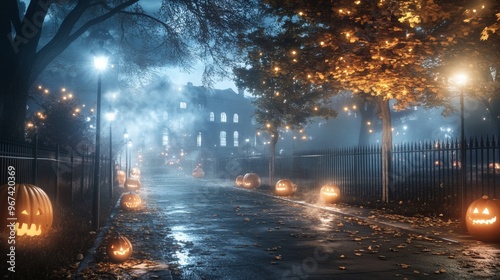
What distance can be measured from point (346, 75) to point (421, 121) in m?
93.1

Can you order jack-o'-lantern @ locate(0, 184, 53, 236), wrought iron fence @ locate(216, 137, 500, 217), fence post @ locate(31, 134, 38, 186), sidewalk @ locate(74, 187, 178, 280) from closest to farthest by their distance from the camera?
sidewalk @ locate(74, 187, 178, 280)
jack-o'-lantern @ locate(0, 184, 53, 236)
fence post @ locate(31, 134, 38, 186)
wrought iron fence @ locate(216, 137, 500, 217)

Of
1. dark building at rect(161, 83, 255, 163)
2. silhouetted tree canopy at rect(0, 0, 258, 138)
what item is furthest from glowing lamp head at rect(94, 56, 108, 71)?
dark building at rect(161, 83, 255, 163)

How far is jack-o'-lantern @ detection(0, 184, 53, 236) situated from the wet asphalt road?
2.65 meters

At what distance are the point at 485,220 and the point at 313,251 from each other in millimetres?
4037

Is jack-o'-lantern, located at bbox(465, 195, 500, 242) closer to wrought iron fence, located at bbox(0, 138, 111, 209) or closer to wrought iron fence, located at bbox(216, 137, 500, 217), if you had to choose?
wrought iron fence, located at bbox(216, 137, 500, 217)

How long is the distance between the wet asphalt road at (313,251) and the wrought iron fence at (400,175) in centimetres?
307

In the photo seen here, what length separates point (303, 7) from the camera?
44.3 ft

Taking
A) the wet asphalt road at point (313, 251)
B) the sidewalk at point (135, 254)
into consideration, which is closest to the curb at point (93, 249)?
the sidewalk at point (135, 254)

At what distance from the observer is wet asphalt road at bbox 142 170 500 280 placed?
23.7 feet

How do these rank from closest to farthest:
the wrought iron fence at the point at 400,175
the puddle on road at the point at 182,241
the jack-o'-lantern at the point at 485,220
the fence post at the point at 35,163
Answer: the puddle on road at the point at 182,241
the jack-o'-lantern at the point at 485,220
the fence post at the point at 35,163
the wrought iron fence at the point at 400,175

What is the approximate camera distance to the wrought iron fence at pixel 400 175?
45.2 ft

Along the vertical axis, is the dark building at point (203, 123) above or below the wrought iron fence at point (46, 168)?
above

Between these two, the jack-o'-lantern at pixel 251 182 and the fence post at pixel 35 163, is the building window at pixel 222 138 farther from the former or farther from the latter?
the fence post at pixel 35 163

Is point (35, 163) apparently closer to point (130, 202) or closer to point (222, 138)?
point (130, 202)
